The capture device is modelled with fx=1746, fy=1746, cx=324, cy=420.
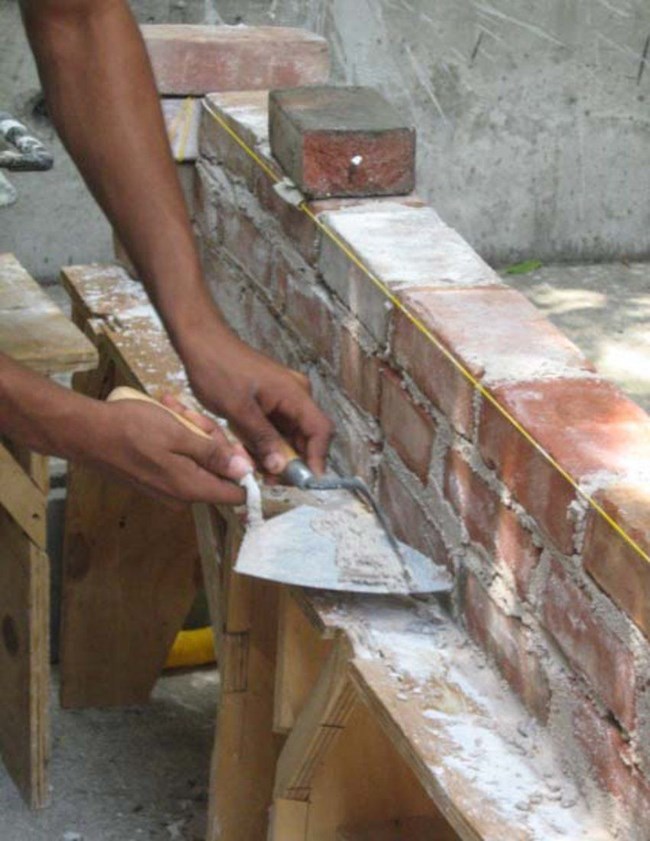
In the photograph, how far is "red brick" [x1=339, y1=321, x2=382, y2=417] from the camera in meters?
2.78

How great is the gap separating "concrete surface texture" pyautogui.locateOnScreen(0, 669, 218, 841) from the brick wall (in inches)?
45.2

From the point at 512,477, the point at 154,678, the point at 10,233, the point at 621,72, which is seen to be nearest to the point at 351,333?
the point at 512,477

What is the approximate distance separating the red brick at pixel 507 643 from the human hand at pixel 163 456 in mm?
360

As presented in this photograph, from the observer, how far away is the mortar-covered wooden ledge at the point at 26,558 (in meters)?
3.30

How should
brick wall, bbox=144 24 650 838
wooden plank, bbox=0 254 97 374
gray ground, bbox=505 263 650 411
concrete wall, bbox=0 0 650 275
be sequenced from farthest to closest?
concrete wall, bbox=0 0 650 275, gray ground, bbox=505 263 650 411, wooden plank, bbox=0 254 97 374, brick wall, bbox=144 24 650 838

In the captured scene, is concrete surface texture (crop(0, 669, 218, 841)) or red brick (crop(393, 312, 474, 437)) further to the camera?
concrete surface texture (crop(0, 669, 218, 841))

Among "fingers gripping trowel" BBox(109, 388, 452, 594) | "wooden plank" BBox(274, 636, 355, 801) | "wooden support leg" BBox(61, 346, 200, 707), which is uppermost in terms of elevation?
"fingers gripping trowel" BBox(109, 388, 452, 594)

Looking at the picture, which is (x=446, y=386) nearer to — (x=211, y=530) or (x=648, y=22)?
(x=211, y=530)

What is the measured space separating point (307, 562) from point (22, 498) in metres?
1.24

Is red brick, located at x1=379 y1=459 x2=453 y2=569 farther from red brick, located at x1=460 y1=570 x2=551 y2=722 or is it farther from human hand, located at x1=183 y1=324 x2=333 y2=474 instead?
human hand, located at x1=183 y1=324 x2=333 y2=474

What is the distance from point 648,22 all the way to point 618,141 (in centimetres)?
42

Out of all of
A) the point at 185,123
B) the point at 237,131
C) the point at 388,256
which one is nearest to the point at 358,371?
the point at 388,256

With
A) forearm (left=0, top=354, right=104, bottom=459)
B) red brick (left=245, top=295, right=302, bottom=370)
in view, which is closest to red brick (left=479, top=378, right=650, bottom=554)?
forearm (left=0, top=354, right=104, bottom=459)

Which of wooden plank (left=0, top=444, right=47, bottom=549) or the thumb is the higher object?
the thumb
